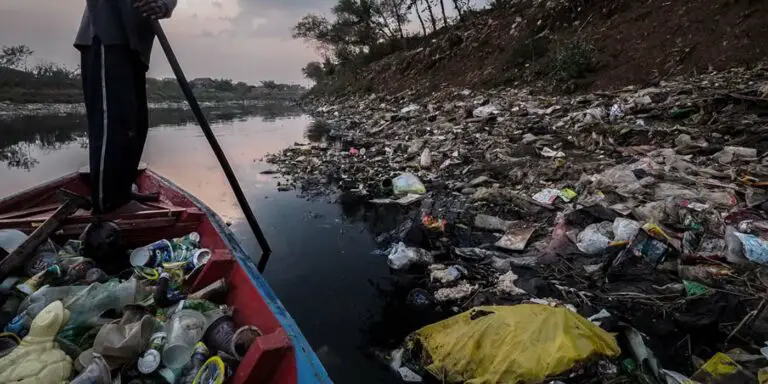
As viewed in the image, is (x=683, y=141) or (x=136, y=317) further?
(x=683, y=141)

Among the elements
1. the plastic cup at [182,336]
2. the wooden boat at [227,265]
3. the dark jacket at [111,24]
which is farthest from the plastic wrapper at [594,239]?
the dark jacket at [111,24]

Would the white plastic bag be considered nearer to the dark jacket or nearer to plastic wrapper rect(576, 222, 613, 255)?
plastic wrapper rect(576, 222, 613, 255)

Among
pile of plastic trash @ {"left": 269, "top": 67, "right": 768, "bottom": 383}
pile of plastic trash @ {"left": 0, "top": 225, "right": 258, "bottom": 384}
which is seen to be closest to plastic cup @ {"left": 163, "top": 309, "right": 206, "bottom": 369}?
pile of plastic trash @ {"left": 0, "top": 225, "right": 258, "bottom": 384}

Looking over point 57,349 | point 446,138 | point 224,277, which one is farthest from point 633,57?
point 57,349

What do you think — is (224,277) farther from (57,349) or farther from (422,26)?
(422,26)

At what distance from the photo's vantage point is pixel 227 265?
2154 mm

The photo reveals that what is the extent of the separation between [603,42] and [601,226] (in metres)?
8.43

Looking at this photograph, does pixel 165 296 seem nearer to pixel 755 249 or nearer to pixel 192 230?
pixel 192 230

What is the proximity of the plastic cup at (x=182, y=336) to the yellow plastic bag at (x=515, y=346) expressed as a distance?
3.83 ft

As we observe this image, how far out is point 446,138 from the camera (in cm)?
748

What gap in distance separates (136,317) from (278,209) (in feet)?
12.1

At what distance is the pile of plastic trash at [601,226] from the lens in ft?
7.23

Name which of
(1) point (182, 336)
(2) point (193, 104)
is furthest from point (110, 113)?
(1) point (182, 336)

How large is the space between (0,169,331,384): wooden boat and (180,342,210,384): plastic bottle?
0.72 ft
